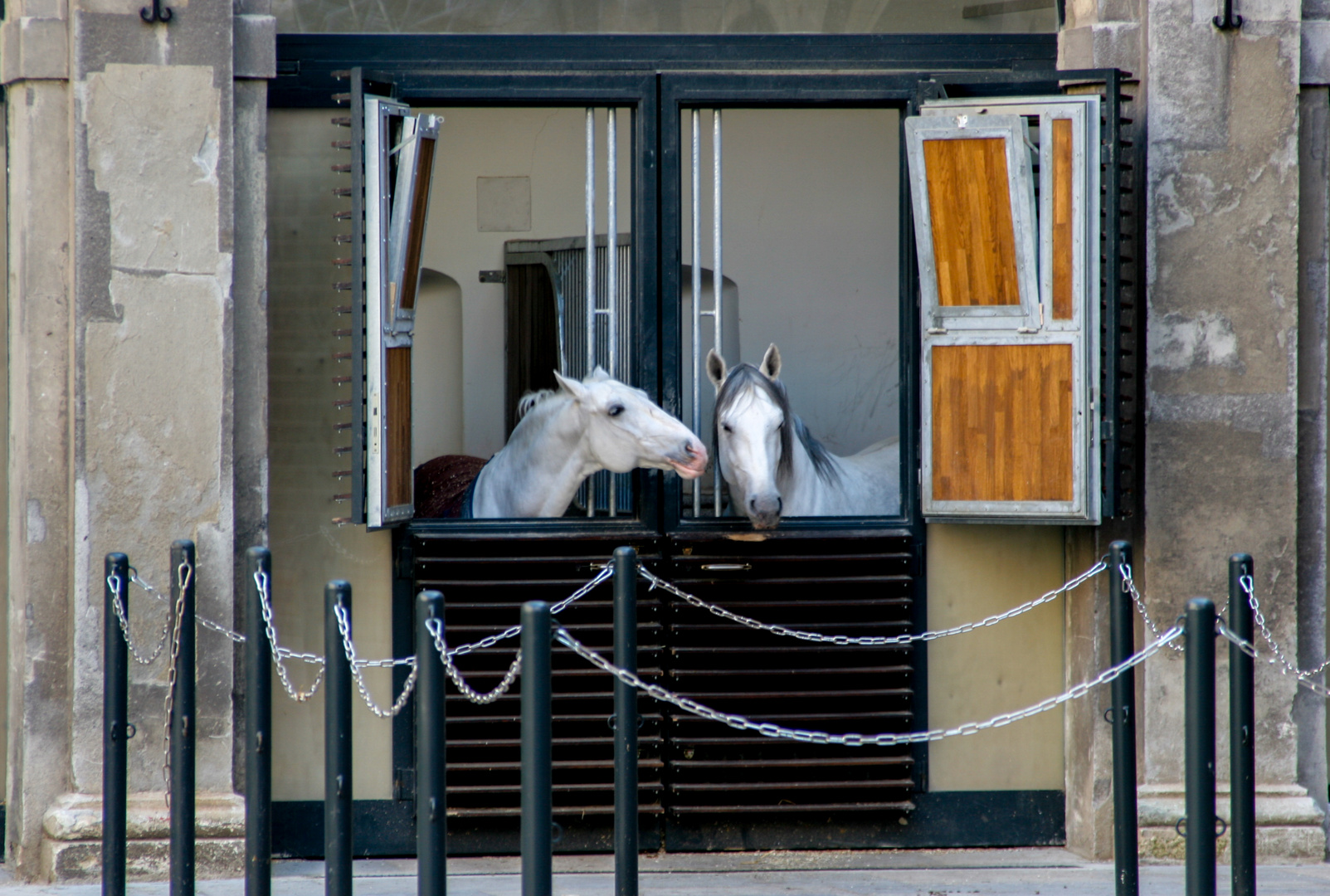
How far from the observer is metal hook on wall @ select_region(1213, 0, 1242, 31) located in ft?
18.9

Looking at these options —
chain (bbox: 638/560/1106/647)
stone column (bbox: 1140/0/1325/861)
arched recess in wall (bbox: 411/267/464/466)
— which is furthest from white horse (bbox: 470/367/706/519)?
arched recess in wall (bbox: 411/267/464/466)

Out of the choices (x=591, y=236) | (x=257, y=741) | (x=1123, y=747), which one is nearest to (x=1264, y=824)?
(x=1123, y=747)

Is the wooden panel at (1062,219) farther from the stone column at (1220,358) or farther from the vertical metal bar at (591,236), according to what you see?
the vertical metal bar at (591,236)

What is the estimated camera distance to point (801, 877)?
583 centimetres

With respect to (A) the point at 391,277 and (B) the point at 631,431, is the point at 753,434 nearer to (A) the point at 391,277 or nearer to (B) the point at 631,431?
(B) the point at 631,431

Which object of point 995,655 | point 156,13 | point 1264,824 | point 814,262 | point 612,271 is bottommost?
point 1264,824

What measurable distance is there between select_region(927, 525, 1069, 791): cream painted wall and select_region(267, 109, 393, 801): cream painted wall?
2.20 metres

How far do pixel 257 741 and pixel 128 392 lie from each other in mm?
1761

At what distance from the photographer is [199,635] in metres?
5.70

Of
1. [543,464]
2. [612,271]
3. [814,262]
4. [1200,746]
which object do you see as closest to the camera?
[1200,746]

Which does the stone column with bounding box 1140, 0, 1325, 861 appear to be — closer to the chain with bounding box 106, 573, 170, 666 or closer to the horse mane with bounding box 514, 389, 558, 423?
the horse mane with bounding box 514, 389, 558, 423

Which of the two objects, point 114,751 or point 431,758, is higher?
point 431,758

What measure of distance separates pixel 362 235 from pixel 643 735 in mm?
2177

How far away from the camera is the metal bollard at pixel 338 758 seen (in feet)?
13.5
